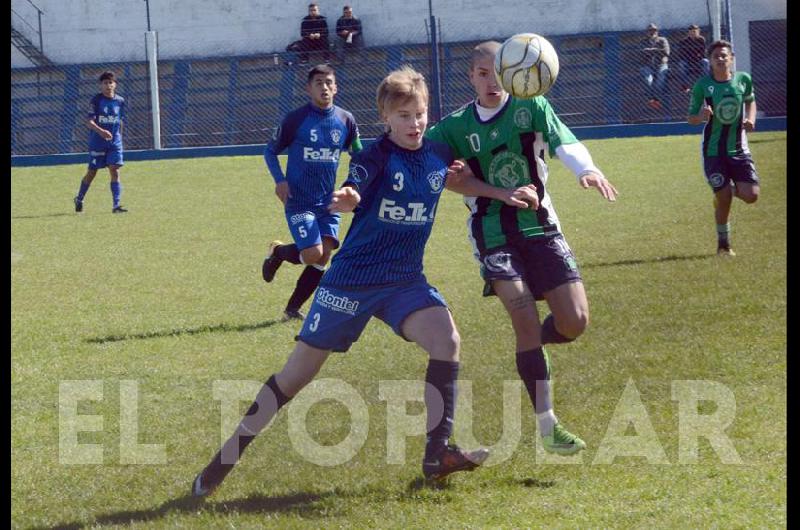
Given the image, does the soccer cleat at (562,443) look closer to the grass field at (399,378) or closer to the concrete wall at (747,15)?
the grass field at (399,378)

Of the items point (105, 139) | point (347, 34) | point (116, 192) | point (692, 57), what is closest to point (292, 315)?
point (116, 192)

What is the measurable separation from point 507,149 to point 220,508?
2229 millimetres

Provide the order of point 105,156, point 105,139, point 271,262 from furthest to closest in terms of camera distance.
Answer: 1. point 105,156
2. point 105,139
3. point 271,262

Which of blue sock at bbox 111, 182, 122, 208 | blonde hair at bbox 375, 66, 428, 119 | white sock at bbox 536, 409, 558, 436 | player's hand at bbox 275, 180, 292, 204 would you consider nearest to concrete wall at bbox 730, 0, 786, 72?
blue sock at bbox 111, 182, 122, 208

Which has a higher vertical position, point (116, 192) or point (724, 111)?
point (724, 111)

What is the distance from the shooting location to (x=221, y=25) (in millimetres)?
29438

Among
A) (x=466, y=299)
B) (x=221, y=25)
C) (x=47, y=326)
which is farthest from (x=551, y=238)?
(x=221, y=25)

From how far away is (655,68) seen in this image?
2533 cm

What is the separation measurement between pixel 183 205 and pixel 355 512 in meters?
14.0

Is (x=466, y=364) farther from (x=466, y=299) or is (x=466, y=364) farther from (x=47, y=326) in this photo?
(x=47, y=326)

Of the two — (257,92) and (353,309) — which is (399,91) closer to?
(353,309)

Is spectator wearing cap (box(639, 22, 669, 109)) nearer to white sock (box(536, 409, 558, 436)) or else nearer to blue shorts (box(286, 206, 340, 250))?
blue shorts (box(286, 206, 340, 250))

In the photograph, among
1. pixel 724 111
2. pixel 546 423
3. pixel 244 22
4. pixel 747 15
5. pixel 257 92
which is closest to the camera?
pixel 546 423

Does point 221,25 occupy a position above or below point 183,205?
above
